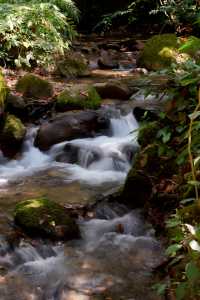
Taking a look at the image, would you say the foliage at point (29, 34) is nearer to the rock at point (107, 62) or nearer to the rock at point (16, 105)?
the rock at point (107, 62)

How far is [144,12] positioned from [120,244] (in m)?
14.6

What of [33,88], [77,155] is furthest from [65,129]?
[33,88]

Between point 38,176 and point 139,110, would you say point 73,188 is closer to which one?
point 38,176

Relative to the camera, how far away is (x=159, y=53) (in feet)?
36.6

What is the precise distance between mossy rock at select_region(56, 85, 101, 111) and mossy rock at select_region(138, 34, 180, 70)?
3267mm

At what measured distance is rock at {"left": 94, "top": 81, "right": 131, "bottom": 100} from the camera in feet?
28.2

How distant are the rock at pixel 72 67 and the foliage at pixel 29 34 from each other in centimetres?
25

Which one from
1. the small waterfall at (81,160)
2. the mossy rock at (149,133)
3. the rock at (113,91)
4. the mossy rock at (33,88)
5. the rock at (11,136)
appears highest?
the mossy rock at (149,133)

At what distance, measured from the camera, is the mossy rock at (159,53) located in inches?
434

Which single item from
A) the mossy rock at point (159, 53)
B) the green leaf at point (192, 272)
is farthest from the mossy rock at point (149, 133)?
the mossy rock at point (159, 53)

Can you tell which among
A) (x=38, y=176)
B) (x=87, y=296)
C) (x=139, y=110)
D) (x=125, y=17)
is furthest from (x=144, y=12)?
(x=87, y=296)

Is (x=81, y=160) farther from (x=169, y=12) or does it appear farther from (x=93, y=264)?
(x=169, y=12)

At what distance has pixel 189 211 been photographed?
3082mm

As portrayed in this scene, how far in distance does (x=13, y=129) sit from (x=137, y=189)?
3028 mm
